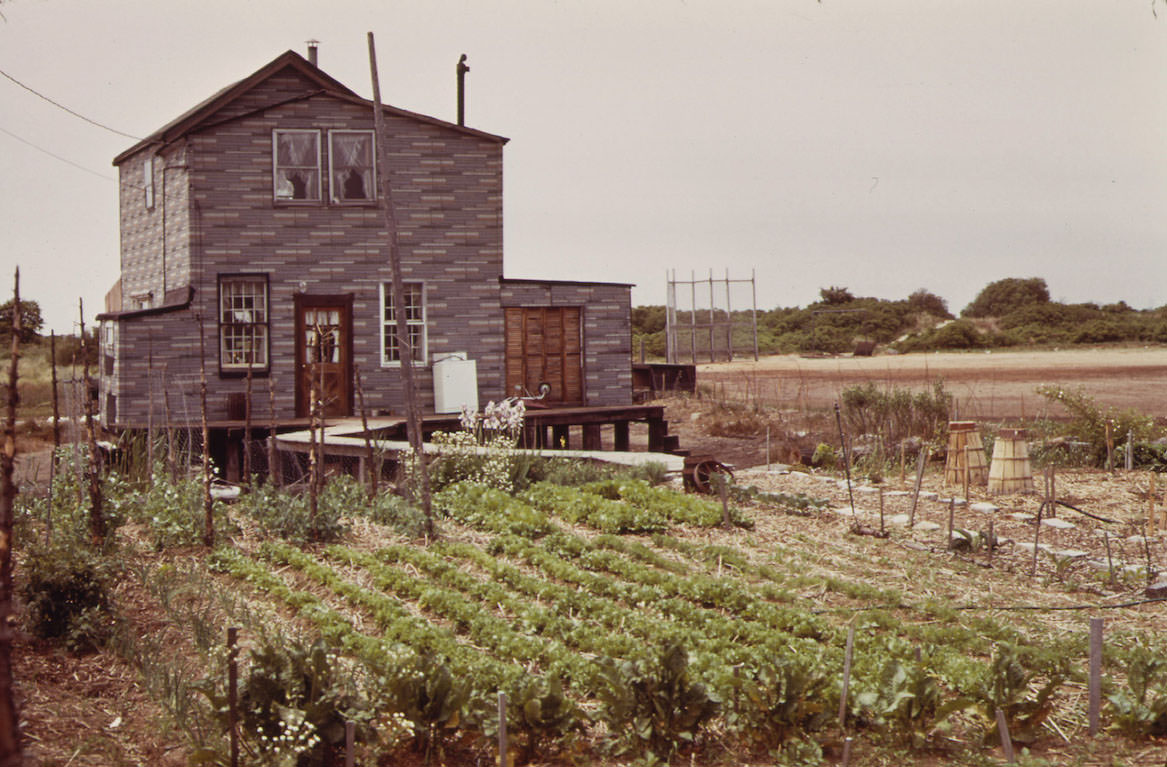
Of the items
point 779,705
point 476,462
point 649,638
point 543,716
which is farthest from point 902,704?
point 476,462

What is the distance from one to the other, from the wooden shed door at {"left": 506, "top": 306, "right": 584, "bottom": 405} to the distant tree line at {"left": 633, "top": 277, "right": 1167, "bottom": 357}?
25.5m

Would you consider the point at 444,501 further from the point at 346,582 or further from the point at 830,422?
the point at 830,422

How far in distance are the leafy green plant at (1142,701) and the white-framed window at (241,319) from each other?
616 inches

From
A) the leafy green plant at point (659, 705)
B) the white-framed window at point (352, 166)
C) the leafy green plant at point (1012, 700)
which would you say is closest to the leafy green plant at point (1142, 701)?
the leafy green plant at point (1012, 700)

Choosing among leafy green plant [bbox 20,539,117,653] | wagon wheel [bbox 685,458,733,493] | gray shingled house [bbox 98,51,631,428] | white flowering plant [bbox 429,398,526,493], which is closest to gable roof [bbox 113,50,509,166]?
gray shingled house [bbox 98,51,631,428]

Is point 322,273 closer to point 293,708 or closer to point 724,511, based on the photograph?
point 724,511

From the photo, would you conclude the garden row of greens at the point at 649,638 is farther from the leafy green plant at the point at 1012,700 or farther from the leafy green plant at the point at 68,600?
the leafy green plant at the point at 68,600

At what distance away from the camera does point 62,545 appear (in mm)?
8367

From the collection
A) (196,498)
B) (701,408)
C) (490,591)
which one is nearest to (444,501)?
(196,498)

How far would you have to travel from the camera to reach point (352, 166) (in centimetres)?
1991

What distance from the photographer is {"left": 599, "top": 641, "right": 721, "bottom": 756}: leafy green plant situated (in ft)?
18.6

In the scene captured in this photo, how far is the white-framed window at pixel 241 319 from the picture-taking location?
1917cm

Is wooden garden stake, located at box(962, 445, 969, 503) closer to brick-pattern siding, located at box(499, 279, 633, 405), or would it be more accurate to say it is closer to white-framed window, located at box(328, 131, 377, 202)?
brick-pattern siding, located at box(499, 279, 633, 405)

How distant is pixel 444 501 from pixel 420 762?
620cm
